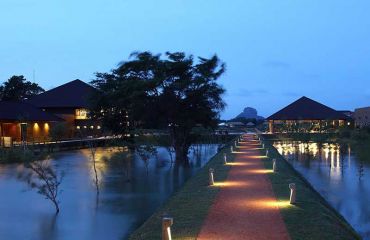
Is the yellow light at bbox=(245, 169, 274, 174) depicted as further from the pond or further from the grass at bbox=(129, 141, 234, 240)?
the grass at bbox=(129, 141, 234, 240)

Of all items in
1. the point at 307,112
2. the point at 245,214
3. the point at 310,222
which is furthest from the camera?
A: the point at 307,112

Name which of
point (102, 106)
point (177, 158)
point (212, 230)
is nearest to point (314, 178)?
point (177, 158)

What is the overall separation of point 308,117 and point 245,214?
Answer: 54.5 m

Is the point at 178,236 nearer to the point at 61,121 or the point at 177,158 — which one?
the point at 177,158

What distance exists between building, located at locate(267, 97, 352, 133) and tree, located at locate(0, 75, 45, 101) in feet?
115

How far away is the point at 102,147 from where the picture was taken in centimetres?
4800

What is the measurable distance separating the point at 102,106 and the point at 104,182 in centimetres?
2365

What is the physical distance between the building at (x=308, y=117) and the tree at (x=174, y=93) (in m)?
28.0

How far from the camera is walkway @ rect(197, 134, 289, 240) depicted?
8.90 m

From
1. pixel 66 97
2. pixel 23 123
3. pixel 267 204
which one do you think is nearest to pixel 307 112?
pixel 66 97

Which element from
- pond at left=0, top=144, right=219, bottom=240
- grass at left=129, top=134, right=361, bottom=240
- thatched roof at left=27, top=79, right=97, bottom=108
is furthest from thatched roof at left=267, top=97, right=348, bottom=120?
grass at left=129, top=134, right=361, bottom=240

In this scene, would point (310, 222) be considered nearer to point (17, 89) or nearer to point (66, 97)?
point (66, 97)

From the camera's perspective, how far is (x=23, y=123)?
46344mm

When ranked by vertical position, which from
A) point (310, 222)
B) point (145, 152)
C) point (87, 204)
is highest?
point (145, 152)
